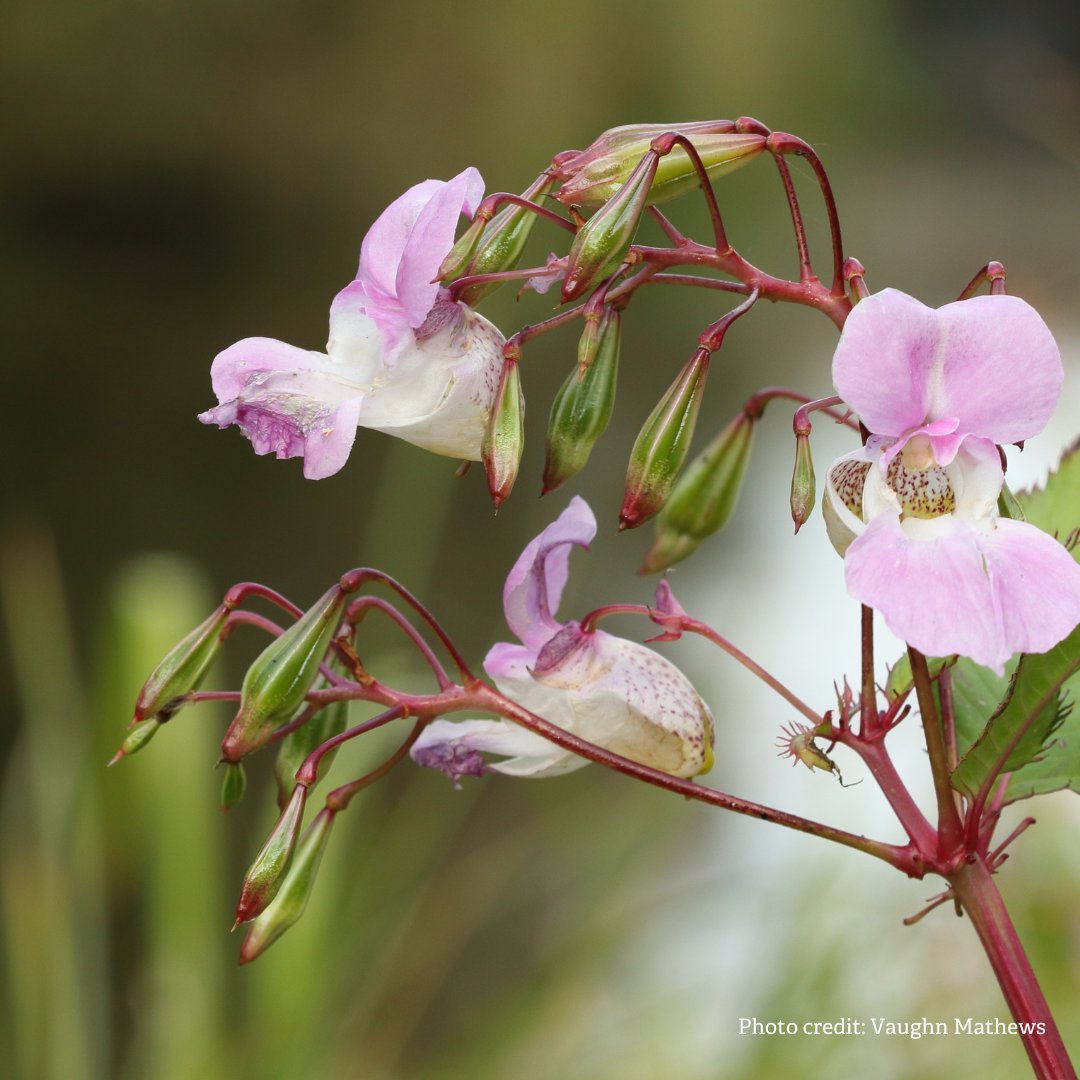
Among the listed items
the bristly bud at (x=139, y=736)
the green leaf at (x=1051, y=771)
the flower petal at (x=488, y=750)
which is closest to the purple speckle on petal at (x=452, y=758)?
the flower petal at (x=488, y=750)

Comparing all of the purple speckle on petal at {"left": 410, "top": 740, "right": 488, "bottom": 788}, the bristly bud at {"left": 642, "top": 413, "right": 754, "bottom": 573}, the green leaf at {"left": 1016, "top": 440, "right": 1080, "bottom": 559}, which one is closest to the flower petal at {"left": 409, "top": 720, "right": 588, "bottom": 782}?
the purple speckle on petal at {"left": 410, "top": 740, "right": 488, "bottom": 788}

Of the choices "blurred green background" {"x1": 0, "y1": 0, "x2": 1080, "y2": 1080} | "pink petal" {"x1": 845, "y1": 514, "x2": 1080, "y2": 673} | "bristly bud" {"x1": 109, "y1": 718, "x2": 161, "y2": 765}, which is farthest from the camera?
"blurred green background" {"x1": 0, "y1": 0, "x2": 1080, "y2": 1080}

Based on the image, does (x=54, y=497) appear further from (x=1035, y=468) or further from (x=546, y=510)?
(x=1035, y=468)

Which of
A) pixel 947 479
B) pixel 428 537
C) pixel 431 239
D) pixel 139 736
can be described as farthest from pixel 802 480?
pixel 428 537

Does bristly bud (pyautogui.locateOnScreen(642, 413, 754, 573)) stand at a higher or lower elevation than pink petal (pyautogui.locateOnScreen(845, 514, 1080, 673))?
lower

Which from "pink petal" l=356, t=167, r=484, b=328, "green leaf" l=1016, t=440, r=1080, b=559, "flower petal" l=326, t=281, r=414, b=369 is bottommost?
"green leaf" l=1016, t=440, r=1080, b=559

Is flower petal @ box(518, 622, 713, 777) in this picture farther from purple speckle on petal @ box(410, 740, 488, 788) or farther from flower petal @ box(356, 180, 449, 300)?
flower petal @ box(356, 180, 449, 300)

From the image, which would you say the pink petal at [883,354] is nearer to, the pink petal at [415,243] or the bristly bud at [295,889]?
the pink petal at [415,243]
